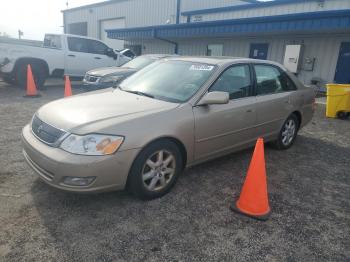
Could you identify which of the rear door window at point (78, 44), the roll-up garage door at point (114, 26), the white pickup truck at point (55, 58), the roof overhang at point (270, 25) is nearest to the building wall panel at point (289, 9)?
the roof overhang at point (270, 25)

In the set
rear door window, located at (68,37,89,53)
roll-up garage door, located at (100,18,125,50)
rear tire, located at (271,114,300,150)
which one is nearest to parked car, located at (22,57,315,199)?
rear tire, located at (271,114,300,150)

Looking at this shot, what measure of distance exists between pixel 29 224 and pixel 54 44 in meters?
10.1

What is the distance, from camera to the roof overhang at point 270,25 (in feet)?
32.4

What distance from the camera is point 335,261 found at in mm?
2561

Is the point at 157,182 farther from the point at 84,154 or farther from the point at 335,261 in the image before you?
the point at 335,261

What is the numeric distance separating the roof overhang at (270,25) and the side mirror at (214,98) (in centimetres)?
824

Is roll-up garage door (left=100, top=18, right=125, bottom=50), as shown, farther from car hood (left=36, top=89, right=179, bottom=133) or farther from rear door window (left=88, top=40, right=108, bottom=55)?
car hood (left=36, top=89, right=179, bottom=133)

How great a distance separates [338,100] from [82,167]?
26.2 ft

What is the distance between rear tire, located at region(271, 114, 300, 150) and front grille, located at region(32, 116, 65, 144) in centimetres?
364

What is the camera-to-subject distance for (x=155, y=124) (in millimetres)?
3125

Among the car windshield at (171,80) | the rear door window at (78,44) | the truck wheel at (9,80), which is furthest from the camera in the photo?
the rear door window at (78,44)

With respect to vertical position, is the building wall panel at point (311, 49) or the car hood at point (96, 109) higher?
the building wall panel at point (311, 49)

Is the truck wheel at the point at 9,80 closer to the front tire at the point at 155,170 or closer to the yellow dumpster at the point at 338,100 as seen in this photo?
the front tire at the point at 155,170

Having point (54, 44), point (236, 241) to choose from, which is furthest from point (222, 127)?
point (54, 44)
